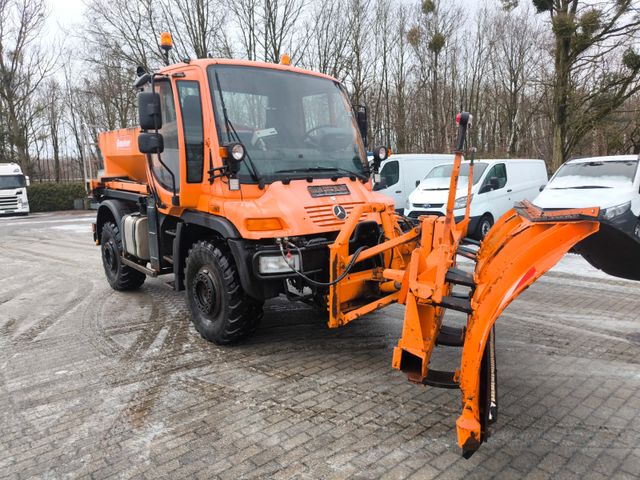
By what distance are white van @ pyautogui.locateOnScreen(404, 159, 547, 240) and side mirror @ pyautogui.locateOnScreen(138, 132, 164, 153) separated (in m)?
7.36

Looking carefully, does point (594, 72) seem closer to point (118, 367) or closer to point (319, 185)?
point (319, 185)

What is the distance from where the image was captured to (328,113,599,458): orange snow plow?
2.58m

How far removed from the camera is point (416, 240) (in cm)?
385

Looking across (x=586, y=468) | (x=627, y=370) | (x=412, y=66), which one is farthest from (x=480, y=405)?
(x=412, y=66)

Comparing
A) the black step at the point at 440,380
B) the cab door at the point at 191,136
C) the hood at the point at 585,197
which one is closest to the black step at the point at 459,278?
the black step at the point at 440,380

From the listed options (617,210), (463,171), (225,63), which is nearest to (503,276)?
(225,63)

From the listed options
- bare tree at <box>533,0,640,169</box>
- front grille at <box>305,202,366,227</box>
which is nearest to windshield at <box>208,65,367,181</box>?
front grille at <box>305,202,366,227</box>

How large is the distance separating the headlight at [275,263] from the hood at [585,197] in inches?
259

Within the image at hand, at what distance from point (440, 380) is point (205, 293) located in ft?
8.49

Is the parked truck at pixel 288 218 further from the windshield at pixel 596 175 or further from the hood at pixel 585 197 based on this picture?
the windshield at pixel 596 175

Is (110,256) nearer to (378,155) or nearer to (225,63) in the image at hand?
(225,63)

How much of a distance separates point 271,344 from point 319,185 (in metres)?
1.65

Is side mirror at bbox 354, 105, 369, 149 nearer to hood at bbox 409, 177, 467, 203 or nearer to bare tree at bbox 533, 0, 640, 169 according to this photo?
hood at bbox 409, 177, 467, 203

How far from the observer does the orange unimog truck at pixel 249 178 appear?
4164 millimetres
